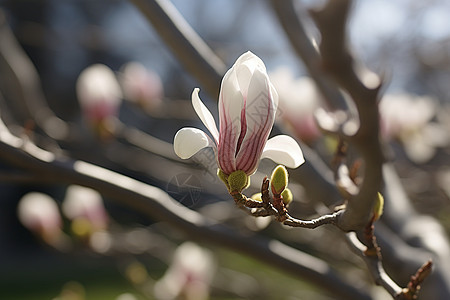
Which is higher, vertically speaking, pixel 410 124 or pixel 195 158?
pixel 410 124

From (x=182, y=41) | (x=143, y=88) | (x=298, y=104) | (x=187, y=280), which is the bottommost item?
(x=187, y=280)

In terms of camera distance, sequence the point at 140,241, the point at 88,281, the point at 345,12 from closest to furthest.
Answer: the point at 345,12, the point at 140,241, the point at 88,281

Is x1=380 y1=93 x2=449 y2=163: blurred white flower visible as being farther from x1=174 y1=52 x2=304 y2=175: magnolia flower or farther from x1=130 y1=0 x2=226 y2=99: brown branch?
x1=174 y1=52 x2=304 y2=175: magnolia flower

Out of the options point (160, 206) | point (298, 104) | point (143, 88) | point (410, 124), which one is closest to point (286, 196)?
point (160, 206)

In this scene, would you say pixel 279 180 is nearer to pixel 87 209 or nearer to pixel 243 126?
pixel 243 126

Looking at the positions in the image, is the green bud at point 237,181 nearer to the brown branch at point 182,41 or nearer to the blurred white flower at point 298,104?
the brown branch at point 182,41

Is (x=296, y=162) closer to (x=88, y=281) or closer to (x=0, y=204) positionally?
(x=88, y=281)

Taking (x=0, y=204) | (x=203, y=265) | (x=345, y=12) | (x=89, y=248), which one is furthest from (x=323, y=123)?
(x=0, y=204)
